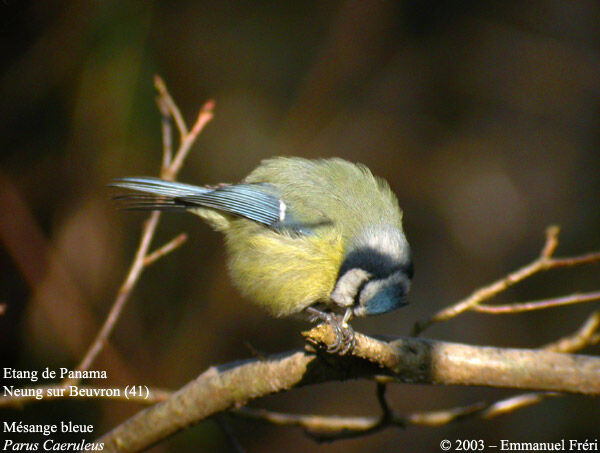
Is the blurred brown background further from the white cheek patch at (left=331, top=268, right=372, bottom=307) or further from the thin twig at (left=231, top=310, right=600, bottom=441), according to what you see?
the white cheek patch at (left=331, top=268, right=372, bottom=307)

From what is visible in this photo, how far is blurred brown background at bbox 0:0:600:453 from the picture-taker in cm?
304

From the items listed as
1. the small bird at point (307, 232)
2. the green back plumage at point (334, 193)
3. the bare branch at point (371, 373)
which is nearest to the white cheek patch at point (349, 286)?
the small bird at point (307, 232)

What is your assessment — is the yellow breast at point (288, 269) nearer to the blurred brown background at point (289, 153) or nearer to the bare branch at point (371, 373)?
the bare branch at point (371, 373)

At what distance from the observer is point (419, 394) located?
13.3 feet

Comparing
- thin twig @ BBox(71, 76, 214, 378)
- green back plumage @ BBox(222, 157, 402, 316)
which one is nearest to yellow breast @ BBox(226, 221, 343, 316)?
green back plumage @ BBox(222, 157, 402, 316)

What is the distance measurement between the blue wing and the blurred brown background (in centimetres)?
106

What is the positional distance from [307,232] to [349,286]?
264 millimetres

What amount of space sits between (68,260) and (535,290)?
2.81m

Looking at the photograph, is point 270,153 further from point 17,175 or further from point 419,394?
point 419,394

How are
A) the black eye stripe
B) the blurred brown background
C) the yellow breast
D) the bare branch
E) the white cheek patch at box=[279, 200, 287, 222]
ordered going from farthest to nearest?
the blurred brown background
the white cheek patch at box=[279, 200, 287, 222]
the yellow breast
the black eye stripe
the bare branch

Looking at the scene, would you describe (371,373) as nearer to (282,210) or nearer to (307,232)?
(307,232)

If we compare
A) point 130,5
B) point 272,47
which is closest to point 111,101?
point 130,5

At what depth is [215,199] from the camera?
7.36 feet

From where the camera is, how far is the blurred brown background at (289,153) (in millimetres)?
3039
